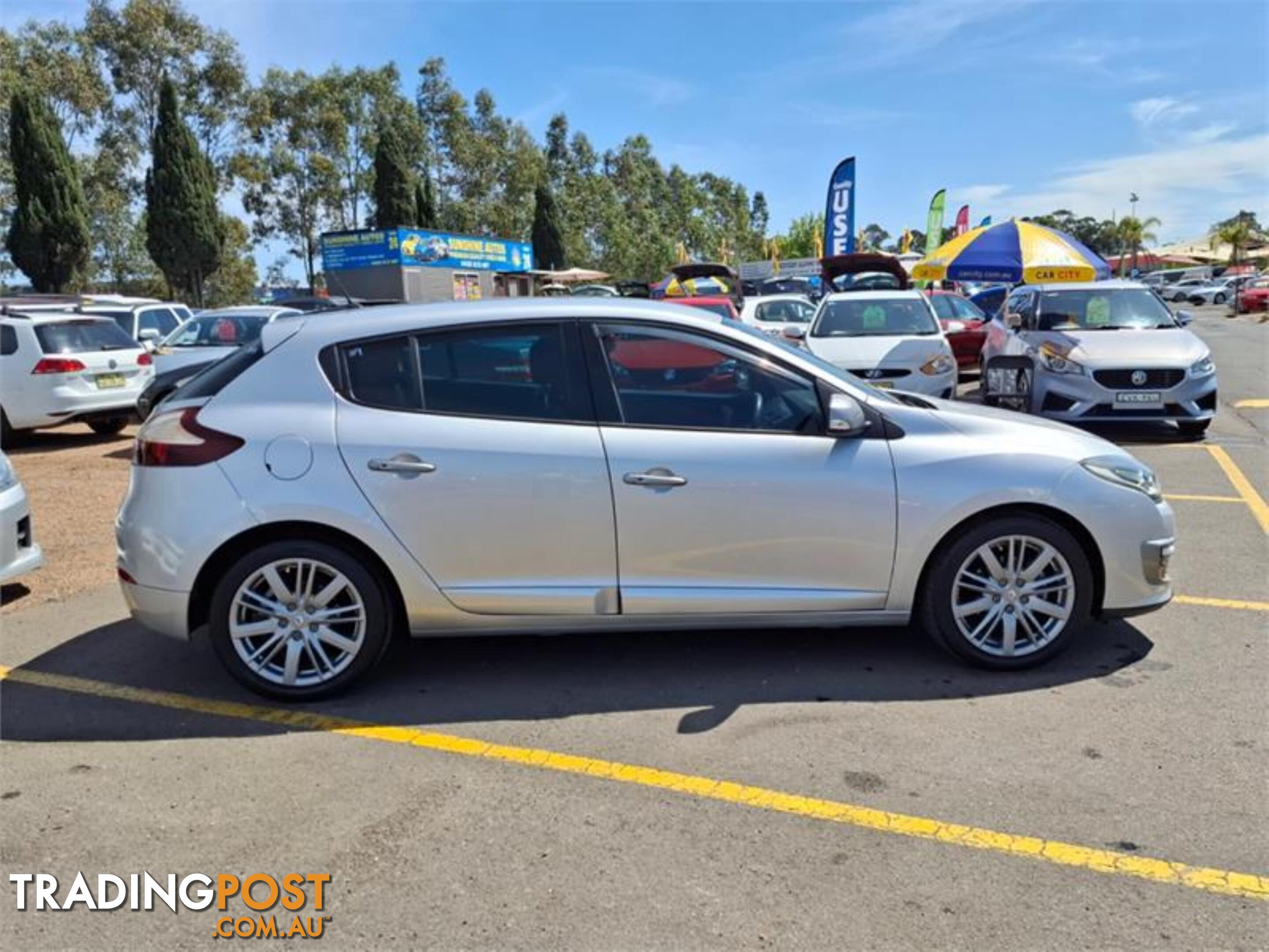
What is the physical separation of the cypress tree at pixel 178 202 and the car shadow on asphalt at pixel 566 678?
3404 centimetres

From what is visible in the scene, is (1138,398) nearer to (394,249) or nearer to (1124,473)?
(1124,473)

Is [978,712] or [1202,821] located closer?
[1202,821]

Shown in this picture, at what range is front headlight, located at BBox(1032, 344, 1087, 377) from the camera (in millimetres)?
9547

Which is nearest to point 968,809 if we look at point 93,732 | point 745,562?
point 745,562

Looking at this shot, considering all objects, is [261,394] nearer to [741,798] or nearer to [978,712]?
[741,798]

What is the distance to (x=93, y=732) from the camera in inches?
147

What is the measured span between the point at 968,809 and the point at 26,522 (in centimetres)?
501

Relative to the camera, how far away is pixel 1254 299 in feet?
135

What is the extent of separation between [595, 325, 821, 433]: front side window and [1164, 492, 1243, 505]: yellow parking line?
465 cm

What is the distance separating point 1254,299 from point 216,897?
48.8 meters

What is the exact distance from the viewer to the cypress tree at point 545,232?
54.1 metres

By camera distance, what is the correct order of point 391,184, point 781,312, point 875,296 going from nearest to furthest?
point 875,296
point 781,312
point 391,184

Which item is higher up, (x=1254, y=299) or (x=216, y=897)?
(x=1254, y=299)

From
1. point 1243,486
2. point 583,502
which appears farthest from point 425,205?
point 583,502
